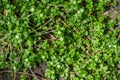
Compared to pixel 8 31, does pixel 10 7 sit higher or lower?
Result: higher

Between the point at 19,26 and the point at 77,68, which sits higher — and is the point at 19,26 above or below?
above

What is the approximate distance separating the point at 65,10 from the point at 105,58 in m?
0.73

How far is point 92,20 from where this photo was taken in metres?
3.49

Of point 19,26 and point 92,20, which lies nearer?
point 19,26

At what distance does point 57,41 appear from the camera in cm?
332

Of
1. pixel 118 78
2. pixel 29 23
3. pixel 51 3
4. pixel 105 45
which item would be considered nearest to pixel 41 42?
pixel 29 23

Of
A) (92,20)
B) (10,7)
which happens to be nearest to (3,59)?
(10,7)

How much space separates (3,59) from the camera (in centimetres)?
323

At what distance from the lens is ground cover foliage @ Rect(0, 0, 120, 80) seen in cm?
325

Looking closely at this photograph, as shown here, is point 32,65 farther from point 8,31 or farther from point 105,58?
point 105,58

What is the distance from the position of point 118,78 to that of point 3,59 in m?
1.32

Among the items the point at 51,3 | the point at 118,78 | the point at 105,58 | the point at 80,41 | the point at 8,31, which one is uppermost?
the point at 51,3

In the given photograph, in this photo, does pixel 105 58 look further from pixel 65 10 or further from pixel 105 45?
pixel 65 10

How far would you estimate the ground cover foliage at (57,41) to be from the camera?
325 centimetres
